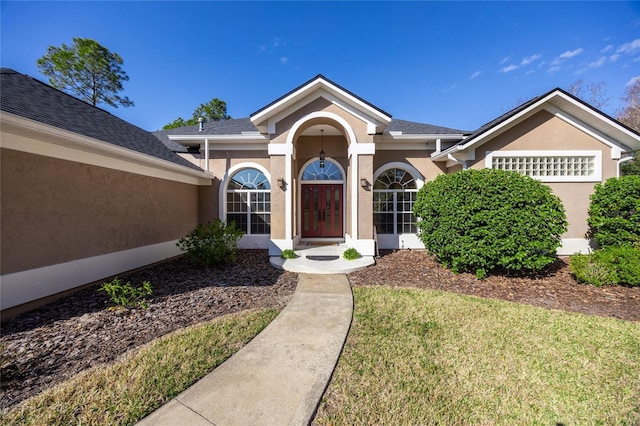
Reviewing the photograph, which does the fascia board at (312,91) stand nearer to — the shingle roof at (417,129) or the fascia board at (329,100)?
the fascia board at (329,100)

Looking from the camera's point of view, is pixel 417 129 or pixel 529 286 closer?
pixel 529 286

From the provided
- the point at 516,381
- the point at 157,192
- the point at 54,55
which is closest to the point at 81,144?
the point at 157,192

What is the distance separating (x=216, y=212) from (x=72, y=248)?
220 inches

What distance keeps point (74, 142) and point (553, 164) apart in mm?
14449

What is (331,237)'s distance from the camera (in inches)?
449

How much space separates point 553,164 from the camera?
30.2 ft

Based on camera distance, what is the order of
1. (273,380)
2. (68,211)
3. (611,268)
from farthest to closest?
(611,268) → (68,211) → (273,380)

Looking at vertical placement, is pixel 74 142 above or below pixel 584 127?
below

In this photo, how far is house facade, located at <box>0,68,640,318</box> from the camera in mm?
4969

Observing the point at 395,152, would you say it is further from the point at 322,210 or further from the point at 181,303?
the point at 181,303

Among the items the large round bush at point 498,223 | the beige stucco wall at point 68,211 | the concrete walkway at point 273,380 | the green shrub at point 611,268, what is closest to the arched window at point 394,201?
the large round bush at point 498,223

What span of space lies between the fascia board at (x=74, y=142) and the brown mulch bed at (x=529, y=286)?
22.7 ft

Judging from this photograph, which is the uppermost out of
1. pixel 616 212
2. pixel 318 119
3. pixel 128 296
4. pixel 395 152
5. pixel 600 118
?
pixel 318 119

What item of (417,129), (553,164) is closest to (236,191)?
(417,129)
